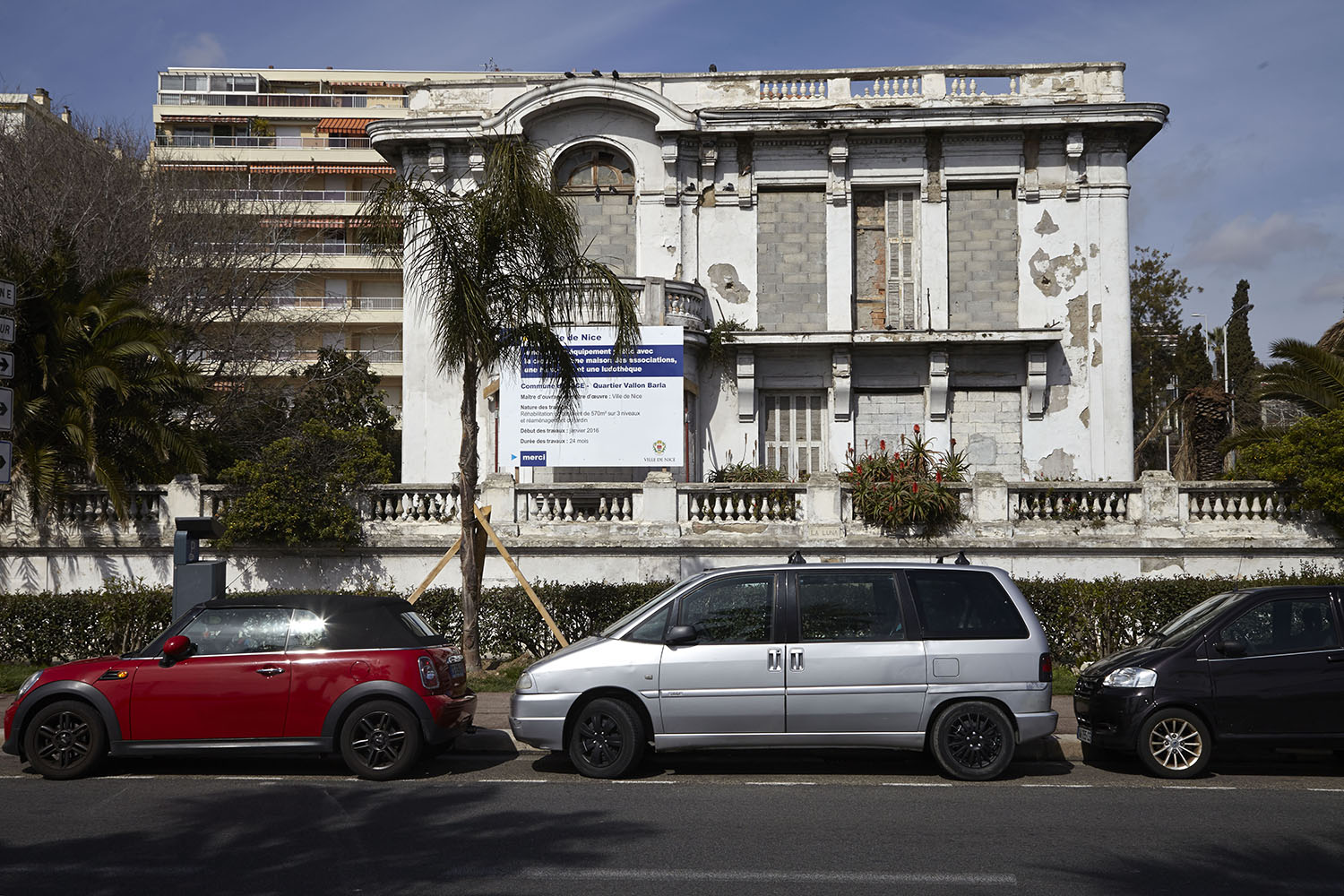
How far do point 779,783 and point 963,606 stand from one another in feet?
7.21

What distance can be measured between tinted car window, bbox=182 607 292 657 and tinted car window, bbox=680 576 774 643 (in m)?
3.47

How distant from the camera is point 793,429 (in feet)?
78.1

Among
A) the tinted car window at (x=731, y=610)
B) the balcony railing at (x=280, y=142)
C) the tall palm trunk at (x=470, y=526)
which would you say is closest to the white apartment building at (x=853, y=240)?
the tall palm trunk at (x=470, y=526)

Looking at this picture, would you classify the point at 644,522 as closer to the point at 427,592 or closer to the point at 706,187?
the point at 427,592

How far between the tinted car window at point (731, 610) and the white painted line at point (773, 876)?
308 cm

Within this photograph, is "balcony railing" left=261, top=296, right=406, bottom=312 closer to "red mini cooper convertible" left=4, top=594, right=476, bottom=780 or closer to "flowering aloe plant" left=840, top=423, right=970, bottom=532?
"flowering aloe plant" left=840, top=423, right=970, bottom=532

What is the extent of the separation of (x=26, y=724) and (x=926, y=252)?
18.5 metres

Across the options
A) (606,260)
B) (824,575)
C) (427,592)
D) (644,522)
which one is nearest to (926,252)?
(606,260)

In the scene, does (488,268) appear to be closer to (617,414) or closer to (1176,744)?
(617,414)

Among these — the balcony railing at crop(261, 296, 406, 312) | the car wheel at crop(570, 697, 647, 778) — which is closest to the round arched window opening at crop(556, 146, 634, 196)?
the car wheel at crop(570, 697, 647, 778)

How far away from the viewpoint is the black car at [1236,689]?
9680 mm

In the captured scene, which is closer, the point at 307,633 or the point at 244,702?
the point at 244,702

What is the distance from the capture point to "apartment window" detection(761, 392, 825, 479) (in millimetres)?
23734

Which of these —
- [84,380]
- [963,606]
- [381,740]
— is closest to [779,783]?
[963,606]
